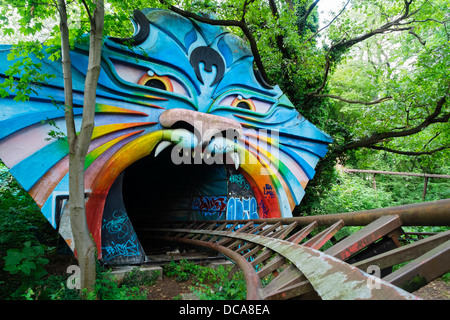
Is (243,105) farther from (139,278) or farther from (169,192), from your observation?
(139,278)

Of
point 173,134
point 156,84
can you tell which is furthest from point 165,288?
point 156,84

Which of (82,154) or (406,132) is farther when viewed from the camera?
(406,132)

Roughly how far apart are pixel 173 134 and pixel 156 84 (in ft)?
3.89

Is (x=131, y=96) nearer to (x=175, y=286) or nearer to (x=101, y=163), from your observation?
(x=101, y=163)

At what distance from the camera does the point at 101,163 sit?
4906 mm

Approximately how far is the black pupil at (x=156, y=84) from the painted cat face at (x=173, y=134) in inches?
0.9

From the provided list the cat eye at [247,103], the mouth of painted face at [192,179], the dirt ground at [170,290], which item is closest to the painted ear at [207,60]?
the cat eye at [247,103]

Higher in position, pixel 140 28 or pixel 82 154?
pixel 140 28

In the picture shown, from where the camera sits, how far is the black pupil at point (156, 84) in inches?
232

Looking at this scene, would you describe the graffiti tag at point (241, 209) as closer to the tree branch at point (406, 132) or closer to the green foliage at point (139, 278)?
the green foliage at point (139, 278)

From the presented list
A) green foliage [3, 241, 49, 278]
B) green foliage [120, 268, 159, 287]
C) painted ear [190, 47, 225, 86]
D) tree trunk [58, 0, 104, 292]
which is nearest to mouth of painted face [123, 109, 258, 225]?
painted ear [190, 47, 225, 86]

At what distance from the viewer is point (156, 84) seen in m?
5.96

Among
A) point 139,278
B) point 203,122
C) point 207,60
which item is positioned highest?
point 207,60
